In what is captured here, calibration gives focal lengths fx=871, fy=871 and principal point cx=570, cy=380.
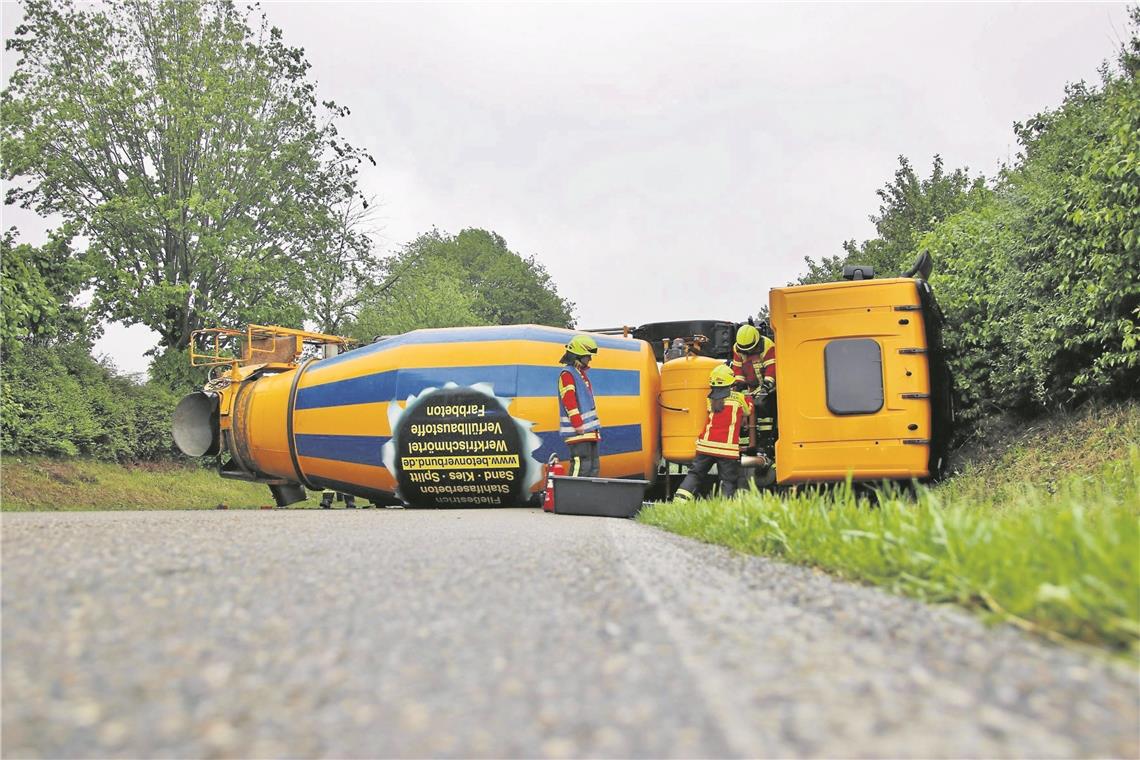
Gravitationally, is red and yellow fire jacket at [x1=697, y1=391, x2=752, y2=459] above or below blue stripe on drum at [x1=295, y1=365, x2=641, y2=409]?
below

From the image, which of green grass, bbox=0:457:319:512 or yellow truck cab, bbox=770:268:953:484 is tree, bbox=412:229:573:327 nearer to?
green grass, bbox=0:457:319:512

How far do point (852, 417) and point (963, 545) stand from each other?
6.66 m

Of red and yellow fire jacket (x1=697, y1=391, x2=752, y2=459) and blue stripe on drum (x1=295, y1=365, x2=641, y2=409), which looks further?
blue stripe on drum (x1=295, y1=365, x2=641, y2=409)

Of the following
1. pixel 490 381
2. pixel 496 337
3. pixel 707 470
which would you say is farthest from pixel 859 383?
pixel 496 337

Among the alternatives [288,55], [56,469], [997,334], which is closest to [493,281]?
[288,55]

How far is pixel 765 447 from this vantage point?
35.1 ft

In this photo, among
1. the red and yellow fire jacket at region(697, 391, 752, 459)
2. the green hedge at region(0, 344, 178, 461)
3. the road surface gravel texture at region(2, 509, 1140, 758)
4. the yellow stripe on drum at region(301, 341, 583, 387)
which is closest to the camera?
the road surface gravel texture at region(2, 509, 1140, 758)

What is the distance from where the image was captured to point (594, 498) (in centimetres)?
887

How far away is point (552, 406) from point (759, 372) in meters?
2.50

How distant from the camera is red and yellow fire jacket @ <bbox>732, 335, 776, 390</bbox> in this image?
1020cm

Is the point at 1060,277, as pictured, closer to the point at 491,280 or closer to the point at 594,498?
the point at 594,498

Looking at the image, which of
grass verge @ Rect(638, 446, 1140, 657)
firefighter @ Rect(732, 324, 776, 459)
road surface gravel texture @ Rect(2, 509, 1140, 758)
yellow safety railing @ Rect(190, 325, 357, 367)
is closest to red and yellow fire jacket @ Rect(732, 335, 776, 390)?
firefighter @ Rect(732, 324, 776, 459)

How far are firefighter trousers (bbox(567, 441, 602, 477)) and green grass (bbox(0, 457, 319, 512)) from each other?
36.5 ft

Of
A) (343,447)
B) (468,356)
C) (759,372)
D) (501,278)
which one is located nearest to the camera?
(759,372)
